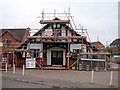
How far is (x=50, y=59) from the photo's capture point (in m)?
18.3

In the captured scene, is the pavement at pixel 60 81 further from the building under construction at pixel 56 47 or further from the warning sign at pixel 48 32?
the warning sign at pixel 48 32

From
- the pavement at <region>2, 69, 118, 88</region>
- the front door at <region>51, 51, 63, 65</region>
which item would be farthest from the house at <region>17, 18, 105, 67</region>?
the pavement at <region>2, 69, 118, 88</region>

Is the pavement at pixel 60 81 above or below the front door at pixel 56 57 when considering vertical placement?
below

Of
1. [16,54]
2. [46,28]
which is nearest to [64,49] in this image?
[46,28]

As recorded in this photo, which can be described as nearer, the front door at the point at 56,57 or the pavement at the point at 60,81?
the pavement at the point at 60,81

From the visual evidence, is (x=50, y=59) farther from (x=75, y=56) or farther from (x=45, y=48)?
(x=75, y=56)

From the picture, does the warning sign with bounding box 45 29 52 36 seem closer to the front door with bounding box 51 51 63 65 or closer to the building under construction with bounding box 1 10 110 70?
the building under construction with bounding box 1 10 110 70

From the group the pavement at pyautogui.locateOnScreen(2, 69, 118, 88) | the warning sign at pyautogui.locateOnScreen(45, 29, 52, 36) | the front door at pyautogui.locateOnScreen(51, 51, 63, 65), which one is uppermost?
the warning sign at pyautogui.locateOnScreen(45, 29, 52, 36)

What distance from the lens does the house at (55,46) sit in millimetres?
17312

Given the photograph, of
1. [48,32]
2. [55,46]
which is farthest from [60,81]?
[48,32]

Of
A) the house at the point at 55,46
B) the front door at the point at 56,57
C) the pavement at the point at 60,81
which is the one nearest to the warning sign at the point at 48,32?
the house at the point at 55,46

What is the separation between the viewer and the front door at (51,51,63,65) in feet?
59.9

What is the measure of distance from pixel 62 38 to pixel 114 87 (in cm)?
927

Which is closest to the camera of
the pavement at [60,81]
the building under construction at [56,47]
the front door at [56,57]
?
the pavement at [60,81]
